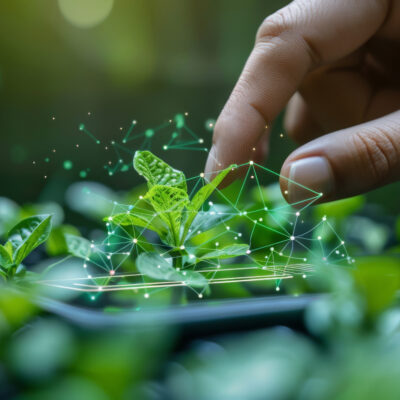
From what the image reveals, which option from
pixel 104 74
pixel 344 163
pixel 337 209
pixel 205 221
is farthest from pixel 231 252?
pixel 104 74

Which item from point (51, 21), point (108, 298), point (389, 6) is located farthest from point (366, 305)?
point (51, 21)

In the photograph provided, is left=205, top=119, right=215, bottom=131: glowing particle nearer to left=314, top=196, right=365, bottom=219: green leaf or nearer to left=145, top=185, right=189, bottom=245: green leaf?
left=314, top=196, right=365, bottom=219: green leaf

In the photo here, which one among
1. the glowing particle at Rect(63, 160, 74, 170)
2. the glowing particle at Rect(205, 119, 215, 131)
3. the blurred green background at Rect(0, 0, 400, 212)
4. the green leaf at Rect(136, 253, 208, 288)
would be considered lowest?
the green leaf at Rect(136, 253, 208, 288)

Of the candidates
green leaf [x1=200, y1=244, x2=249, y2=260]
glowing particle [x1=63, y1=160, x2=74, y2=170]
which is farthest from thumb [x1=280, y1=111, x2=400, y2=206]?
glowing particle [x1=63, y1=160, x2=74, y2=170]

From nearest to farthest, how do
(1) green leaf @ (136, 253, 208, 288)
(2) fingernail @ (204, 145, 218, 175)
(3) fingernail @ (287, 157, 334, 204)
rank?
(1) green leaf @ (136, 253, 208, 288)
(3) fingernail @ (287, 157, 334, 204)
(2) fingernail @ (204, 145, 218, 175)

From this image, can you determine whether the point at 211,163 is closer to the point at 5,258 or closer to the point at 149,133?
the point at 149,133
